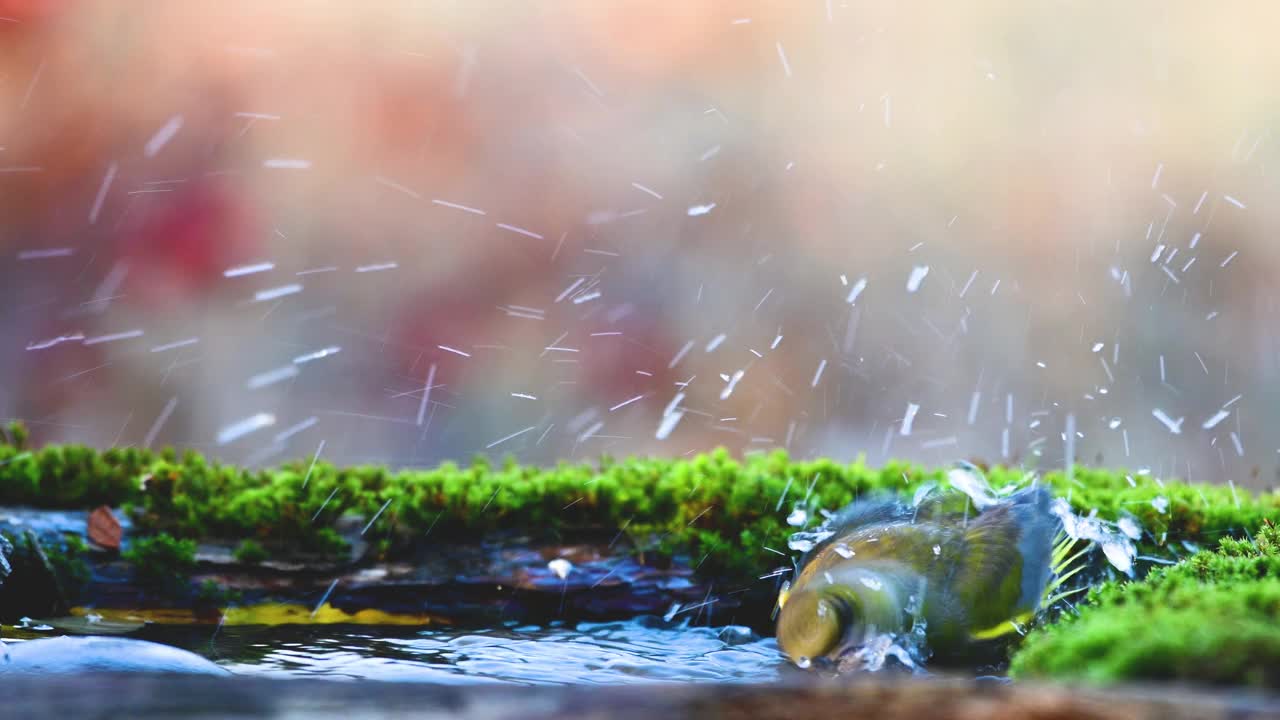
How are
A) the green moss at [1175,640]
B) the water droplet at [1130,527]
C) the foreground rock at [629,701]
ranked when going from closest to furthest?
the foreground rock at [629,701] < the green moss at [1175,640] < the water droplet at [1130,527]

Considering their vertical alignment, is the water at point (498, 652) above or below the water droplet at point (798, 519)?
below

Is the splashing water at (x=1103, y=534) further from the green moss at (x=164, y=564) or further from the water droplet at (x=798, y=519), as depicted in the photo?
the green moss at (x=164, y=564)

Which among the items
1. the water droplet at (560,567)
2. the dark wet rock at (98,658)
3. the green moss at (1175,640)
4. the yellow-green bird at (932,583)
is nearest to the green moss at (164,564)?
the dark wet rock at (98,658)

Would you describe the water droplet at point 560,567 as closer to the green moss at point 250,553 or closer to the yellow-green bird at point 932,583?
the yellow-green bird at point 932,583

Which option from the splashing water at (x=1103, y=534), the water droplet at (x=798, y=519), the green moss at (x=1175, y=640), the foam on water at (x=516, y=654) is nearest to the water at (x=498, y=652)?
the foam on water at (x=516, y=654)

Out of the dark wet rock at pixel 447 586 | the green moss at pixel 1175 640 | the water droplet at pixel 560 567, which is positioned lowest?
the dark wet rock at pixel 447 586

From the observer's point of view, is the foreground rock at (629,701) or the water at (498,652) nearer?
the foreground rock at (629,701)

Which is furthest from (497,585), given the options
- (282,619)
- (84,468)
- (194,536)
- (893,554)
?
(84,468)

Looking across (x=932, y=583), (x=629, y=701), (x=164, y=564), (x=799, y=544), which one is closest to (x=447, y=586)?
(x=164, y=564)

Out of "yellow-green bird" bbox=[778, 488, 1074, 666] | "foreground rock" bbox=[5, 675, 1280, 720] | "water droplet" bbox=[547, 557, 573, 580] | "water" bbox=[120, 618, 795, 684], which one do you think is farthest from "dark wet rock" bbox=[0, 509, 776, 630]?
"foreground rock" bbox=[5, 675, 1280, 720]

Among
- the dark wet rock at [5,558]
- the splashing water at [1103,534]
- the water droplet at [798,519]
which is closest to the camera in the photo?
the splashing water at [1103,534]
